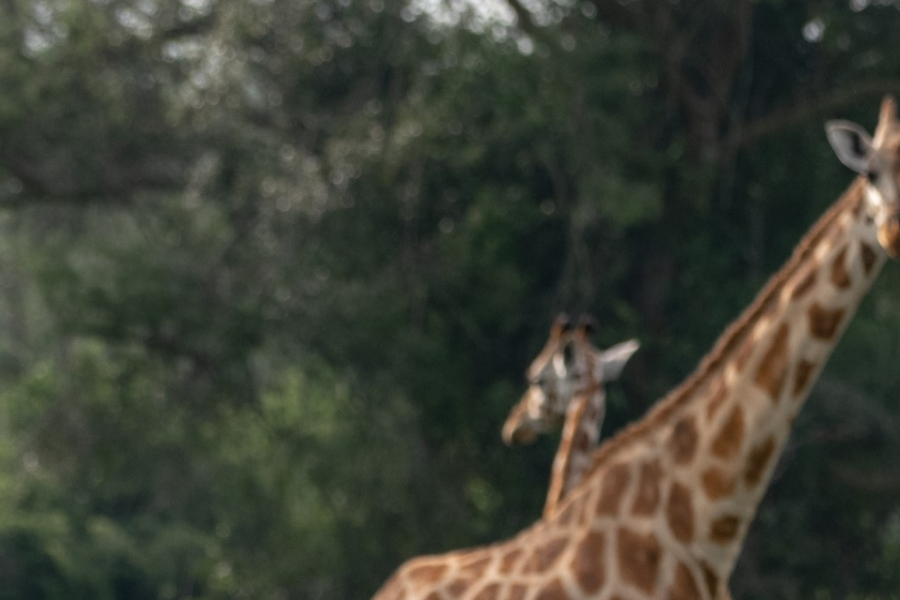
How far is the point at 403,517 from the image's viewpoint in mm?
14367

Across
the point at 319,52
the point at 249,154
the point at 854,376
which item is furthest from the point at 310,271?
the point at 854,376

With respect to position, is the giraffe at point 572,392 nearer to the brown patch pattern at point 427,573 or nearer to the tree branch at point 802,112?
the brown patch pattern at point 427,573

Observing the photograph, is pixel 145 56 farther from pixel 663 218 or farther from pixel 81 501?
pixel 81 501

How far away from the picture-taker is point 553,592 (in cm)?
553

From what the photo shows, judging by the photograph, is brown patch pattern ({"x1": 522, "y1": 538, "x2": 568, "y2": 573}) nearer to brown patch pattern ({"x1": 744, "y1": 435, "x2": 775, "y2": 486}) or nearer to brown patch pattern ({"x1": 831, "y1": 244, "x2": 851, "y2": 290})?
brown patch pattern ({"x1": 744, "y1": 435, "x2": 775, "y2": 486})

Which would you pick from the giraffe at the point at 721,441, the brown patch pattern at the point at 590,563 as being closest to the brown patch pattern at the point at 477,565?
the giraffe at the point at 721,441

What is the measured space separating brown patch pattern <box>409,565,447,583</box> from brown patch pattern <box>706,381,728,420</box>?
1.27m

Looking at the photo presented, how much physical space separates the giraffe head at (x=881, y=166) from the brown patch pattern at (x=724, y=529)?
96cm

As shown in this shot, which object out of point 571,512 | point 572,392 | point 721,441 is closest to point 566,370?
point 572,392

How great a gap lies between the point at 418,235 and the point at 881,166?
969cm

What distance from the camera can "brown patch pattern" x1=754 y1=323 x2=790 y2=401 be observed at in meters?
5.11

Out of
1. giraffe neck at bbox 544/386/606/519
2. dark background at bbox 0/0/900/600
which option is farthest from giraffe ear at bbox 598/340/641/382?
dark background at bbox 0/0/900/600

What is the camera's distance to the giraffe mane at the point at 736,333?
16.8 feet

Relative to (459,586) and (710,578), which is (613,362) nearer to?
(459,586)
